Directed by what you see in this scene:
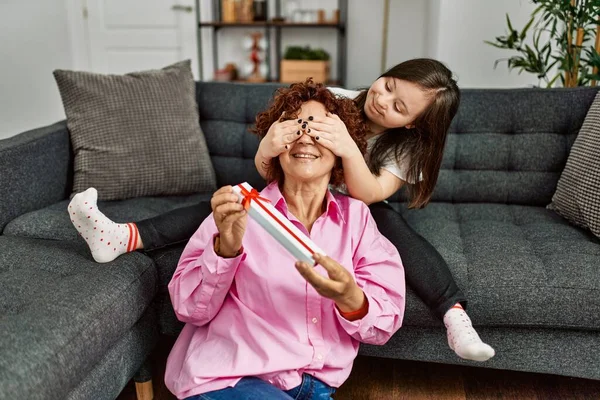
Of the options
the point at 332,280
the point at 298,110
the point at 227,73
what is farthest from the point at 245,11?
the point at 332,280

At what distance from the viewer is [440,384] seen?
181 cm

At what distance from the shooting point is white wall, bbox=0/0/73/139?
3.77 meters

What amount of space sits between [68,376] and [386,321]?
0.68m

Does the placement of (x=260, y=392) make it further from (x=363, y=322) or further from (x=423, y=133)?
(x=423, y=133)

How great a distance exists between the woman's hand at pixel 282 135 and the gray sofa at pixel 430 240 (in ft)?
1.69

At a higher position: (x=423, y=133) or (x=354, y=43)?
(x=354, y=43)

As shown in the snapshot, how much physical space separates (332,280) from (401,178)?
70 cm

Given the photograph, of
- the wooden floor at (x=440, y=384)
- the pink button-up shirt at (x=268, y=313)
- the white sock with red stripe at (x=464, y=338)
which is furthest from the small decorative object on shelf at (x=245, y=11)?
the white sock with red stripe at (x=464, y=338)

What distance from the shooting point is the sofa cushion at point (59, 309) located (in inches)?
42.6

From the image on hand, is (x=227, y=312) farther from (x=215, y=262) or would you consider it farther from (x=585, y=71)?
(x=585, y=71)

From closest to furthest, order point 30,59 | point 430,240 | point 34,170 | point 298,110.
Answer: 1. point 298,110
2. point 430,240
3. point 34,170
4. point 30,59

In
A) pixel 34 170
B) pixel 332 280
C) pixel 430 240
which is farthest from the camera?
pixel 34 170

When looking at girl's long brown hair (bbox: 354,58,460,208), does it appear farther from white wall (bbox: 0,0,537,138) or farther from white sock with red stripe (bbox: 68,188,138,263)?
white wall (bbox: 0,0,537,138)

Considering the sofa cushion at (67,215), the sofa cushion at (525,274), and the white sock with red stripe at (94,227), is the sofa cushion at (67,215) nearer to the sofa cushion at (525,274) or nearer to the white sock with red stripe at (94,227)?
the white sock with red stripe at (94,227)
